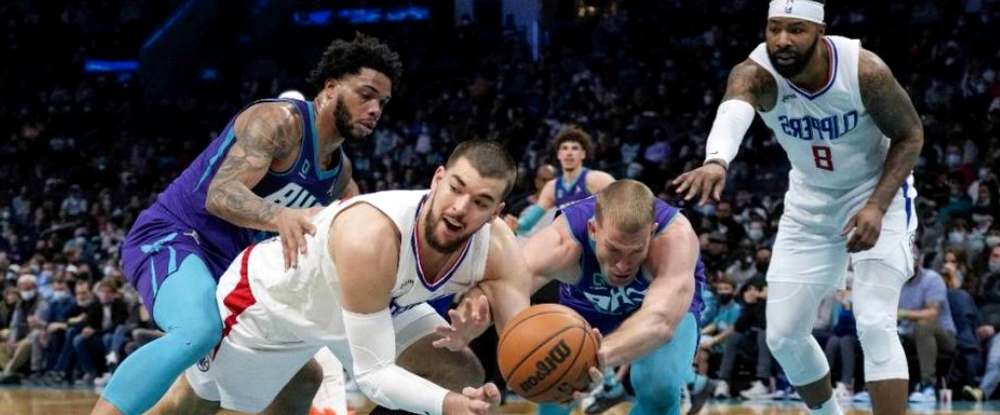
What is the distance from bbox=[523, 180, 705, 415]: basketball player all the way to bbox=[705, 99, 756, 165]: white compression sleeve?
0.98 feet

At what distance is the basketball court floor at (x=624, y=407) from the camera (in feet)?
31.2

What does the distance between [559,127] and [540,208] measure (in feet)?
30.4

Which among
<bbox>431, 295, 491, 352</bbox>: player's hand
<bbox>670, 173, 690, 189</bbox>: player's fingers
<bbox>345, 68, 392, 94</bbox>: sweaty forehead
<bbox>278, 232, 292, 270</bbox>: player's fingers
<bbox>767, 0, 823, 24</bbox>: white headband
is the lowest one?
<bbox>431, 295, 491, 352</bbox>: player's hand

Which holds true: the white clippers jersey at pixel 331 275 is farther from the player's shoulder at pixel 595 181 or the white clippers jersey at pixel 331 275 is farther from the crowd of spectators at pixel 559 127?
the crowd of spectators at pixel 559 127

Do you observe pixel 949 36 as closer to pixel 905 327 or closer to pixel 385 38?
pixel 905 327

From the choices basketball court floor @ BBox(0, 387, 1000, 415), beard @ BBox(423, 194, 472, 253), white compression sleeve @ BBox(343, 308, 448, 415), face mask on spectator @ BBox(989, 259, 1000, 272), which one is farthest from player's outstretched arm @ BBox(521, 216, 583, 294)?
face mask on spectator @ BBox(989, 259, 1000, 272)

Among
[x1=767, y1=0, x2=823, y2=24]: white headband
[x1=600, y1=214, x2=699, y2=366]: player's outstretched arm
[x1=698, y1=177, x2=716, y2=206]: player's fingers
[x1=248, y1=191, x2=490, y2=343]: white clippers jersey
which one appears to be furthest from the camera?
[x1=767, y1=0, x2=823, y2=24]: white headband

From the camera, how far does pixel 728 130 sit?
555 centimetres

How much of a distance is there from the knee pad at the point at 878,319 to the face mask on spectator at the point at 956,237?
611 cm

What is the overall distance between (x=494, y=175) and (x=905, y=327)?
23.6 ft

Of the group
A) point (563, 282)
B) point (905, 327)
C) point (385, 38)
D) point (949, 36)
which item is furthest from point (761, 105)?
point (385, 38)

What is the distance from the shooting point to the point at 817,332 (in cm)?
1085

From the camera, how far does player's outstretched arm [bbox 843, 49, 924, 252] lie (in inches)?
226

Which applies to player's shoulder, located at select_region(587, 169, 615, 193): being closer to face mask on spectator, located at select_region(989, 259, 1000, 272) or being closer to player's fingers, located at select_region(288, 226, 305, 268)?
face mask on spectator, located at select_region(989, 259, 1000, 272)
